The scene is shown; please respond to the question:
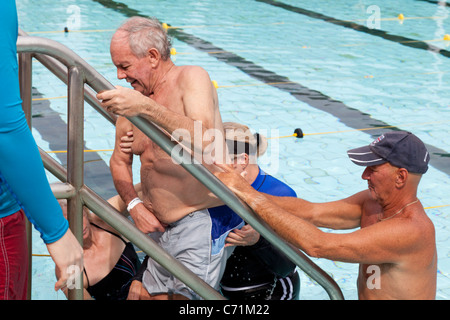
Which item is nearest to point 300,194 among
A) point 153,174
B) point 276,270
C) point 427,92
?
point 276,270

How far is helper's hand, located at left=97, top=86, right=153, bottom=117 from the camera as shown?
1.61 meters

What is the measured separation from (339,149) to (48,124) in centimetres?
301

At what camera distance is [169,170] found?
2439 mm

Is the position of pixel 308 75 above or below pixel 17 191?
below

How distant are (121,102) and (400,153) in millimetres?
1130

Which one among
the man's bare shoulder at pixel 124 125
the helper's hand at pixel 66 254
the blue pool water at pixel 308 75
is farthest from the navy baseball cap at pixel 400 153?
the blue pool water at pixel 308 75

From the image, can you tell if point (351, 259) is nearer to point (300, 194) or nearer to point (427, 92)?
point (300, 194)

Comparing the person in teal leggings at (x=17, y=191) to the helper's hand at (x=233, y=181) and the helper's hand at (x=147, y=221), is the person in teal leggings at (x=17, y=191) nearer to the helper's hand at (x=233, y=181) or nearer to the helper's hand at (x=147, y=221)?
the helper's hand at (x=233, y=181)

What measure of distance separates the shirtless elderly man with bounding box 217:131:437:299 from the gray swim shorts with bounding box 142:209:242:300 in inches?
13.8

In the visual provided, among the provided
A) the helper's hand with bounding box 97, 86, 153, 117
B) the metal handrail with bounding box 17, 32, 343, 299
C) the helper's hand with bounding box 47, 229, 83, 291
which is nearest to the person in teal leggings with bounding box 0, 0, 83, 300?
the helper's hand with bounding box 47, 229, 83, 291

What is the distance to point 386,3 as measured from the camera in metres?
13.7

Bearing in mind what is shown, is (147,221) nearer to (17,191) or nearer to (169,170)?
(169,170)

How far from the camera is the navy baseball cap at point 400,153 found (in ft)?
7.48

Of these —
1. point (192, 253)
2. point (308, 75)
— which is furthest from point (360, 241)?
point (308, 75)
